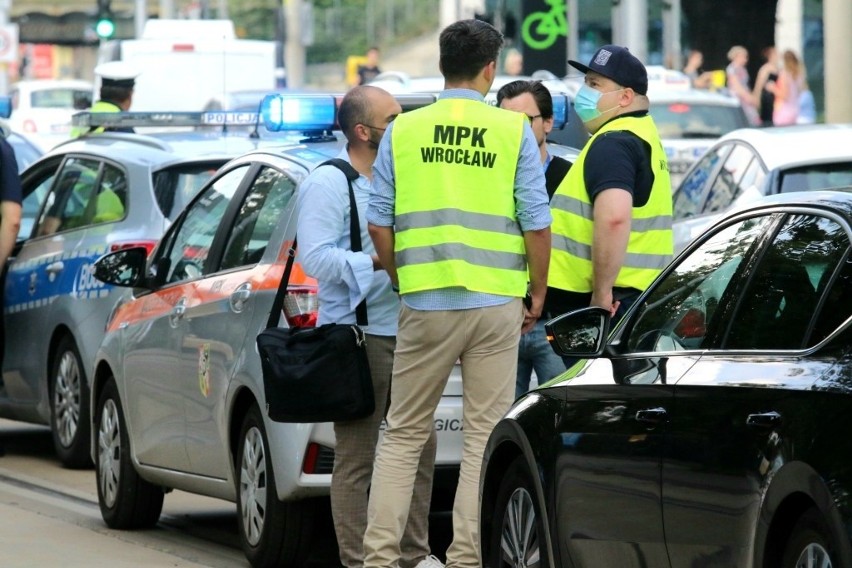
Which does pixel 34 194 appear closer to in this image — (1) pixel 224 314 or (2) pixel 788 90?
(1) pixel 224 314

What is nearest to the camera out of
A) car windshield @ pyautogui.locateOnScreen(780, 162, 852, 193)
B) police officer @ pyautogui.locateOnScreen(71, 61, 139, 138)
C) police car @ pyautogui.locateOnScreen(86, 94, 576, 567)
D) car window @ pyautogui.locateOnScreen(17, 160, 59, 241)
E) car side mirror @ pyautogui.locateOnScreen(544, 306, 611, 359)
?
car side mirror @ pyautogui.locateOnScreen(544, 306, 611, 359)

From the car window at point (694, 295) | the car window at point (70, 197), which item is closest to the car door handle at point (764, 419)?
the car window at point (694, 295)

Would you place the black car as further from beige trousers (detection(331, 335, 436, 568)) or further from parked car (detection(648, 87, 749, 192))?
parked car (detection(648, 87, 749, 192))

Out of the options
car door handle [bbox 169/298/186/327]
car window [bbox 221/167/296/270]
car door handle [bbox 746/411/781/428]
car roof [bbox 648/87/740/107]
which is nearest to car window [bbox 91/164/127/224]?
car door handle [bbox 169/298/186/327]

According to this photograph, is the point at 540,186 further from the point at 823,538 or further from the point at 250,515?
the point at 823,538

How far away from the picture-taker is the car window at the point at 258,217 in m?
7.91

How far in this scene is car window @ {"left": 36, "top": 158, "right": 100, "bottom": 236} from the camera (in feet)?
37.0

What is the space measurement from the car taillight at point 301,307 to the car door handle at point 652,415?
223cm

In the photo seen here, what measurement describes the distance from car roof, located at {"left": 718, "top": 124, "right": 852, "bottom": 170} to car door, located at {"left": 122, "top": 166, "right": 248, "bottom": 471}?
438 centimetres

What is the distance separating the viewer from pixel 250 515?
7.69 m

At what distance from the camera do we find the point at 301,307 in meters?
7.37

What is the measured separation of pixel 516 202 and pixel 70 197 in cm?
541

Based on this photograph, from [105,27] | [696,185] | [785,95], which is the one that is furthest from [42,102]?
[696,185]

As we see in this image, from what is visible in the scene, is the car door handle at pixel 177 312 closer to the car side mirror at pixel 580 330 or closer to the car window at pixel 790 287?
the car side mirror at pixel 580 330
